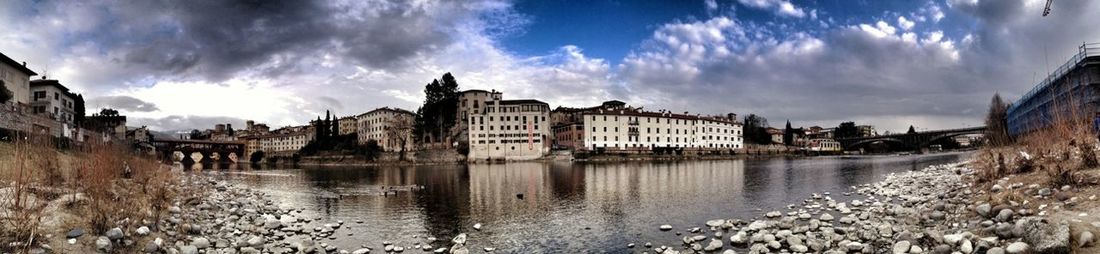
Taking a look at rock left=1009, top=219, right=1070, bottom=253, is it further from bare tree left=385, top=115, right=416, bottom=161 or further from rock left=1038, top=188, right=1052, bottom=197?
bare tree left=385, top=115, right=416, bottom=161

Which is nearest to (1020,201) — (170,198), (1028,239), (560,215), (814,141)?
(1028,239)

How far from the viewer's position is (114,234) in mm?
13102

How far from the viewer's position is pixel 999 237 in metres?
12.2

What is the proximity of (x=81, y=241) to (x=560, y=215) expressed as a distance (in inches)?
618

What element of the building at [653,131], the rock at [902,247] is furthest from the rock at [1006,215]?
the building at [653,131]

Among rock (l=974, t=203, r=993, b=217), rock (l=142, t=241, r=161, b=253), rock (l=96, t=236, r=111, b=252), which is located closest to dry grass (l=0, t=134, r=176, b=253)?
rock (l=96, t=236, r=111, b=252)

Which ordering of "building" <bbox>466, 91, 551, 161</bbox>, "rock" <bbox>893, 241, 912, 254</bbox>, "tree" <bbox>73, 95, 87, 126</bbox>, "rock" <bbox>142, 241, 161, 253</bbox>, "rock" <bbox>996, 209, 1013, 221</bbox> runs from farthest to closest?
"building" <bbox>466, 91, 551, 161</bbox> < "tree" <bbox>73, 95, 87, 126</bbox> < "rock" <bbox>996, 209, 1013, 221</bbox> < "rock" <bbox>142, 241, 161, 253</bbox> < "rock" <bbox>893, 241, 912, 254</bbox>

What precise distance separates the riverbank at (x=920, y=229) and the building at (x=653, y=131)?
91650 millimetres

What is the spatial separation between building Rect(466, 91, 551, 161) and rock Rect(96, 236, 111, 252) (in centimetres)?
9312

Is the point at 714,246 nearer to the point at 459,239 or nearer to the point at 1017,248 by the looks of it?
the point at 1017,248

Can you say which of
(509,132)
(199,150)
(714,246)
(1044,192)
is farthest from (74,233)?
(199,150)

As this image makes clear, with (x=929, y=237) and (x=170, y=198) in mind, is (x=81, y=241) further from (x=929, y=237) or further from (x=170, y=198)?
(x=929, y=237)

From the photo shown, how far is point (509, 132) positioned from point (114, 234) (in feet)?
313

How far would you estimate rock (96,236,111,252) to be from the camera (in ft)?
40.7
